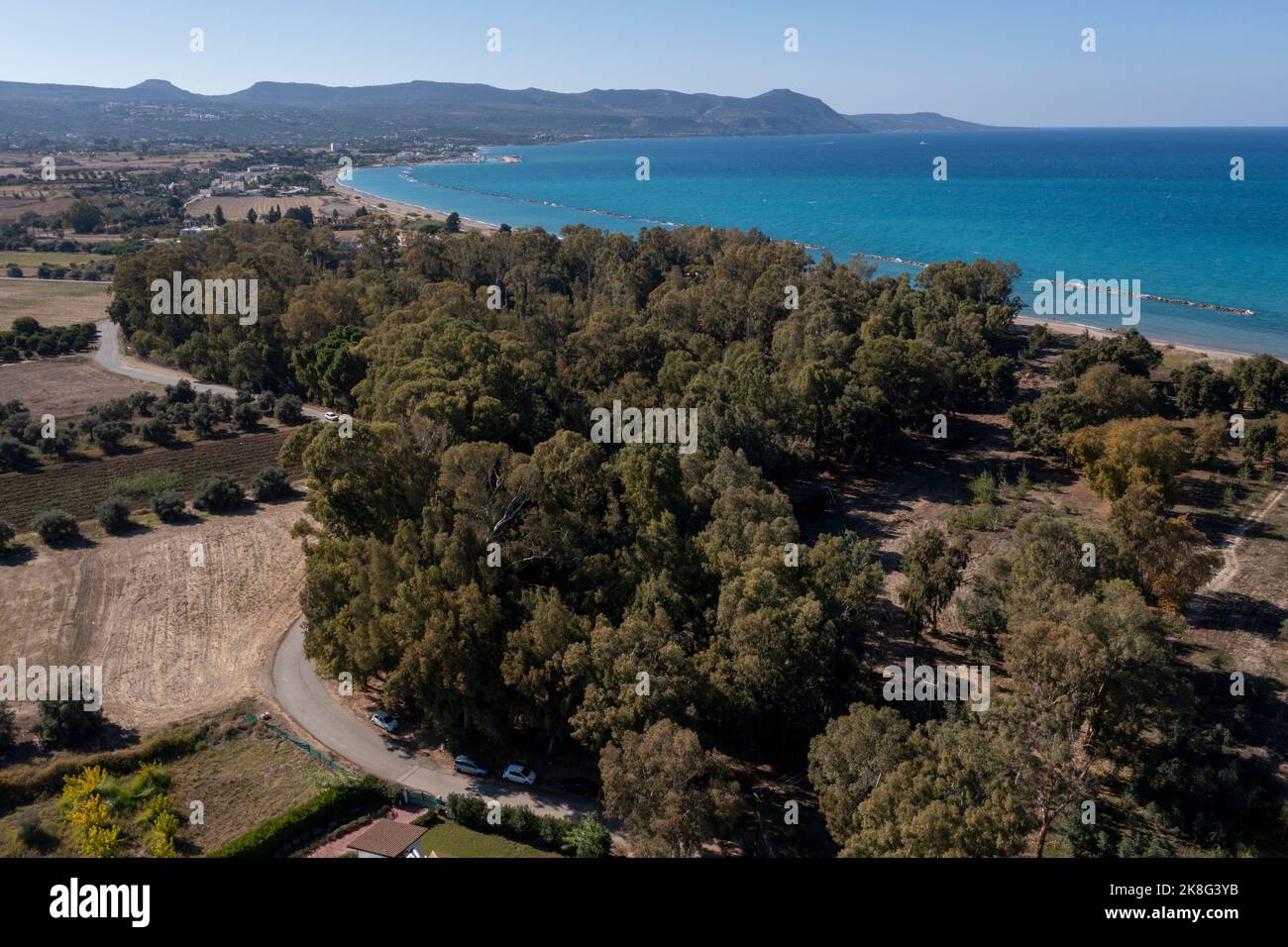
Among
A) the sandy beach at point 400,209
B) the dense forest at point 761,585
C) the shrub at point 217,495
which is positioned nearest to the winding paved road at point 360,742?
the dense forest at point 761,585

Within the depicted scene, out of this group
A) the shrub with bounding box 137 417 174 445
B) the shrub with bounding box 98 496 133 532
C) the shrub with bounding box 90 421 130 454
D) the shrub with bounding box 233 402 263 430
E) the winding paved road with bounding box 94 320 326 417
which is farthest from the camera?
the winding paved road with bounding box 94 320 326 417

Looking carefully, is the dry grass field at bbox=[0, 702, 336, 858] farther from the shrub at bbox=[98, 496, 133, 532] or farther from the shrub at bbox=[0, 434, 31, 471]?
the shrub at bbox=[0, 434, 31, 471]

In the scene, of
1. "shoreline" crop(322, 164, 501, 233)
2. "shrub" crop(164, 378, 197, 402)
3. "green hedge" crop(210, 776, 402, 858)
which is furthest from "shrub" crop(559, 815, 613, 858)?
"shoreline" crop(322, 164, 501, 233)

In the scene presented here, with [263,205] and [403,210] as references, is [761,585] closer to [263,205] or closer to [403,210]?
[403,210]

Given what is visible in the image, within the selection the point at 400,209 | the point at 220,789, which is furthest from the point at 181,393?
the point at 400,209

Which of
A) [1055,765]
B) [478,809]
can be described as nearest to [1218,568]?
[1055,765]

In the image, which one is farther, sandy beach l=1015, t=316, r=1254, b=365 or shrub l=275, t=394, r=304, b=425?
sandy beach l=1015, t=316, r=1254, b=365
